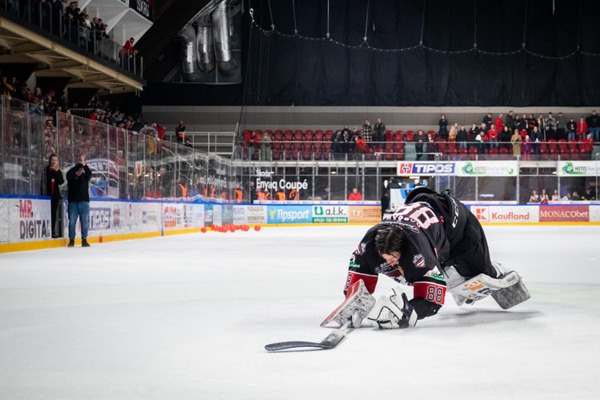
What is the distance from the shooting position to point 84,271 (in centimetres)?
1111

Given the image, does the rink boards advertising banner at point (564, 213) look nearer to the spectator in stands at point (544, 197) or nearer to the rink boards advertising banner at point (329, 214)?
the spectator in stands at point (544, 197)

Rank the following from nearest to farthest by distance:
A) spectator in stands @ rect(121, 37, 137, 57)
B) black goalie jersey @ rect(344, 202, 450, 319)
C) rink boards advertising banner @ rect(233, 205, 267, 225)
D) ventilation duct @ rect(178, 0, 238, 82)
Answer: black goalie jersey @ rect(344, 202, 450, 319), spectator in stands @ rect(121, 37, 137, 57), rink boards advertising banner @ rect(233, 205, 267, 225), ventilation duct @ rect(178, 0, 238, 82)

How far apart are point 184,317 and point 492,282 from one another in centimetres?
237

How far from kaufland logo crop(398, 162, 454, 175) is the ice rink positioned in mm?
24091

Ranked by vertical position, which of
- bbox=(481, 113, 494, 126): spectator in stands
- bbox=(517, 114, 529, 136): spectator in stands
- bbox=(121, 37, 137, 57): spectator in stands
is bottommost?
bbox=(517, 114, 529, 136): spectator in stands

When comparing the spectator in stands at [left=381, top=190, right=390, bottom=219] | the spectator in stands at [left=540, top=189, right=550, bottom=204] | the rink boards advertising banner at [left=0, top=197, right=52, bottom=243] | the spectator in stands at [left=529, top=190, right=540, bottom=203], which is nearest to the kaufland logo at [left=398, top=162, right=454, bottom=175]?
the spectator in stands at [left=381, top=190, right=390, bottom=219]

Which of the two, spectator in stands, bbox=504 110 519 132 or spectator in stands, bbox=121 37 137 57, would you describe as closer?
spectator in stands, bbox=121 37 137 57

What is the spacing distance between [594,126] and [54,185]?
93.2 feet

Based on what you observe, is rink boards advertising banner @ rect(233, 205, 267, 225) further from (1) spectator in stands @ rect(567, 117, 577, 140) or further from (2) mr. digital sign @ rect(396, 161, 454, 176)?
(1) spectator in stands @ rect(567, 117, 577, 140)

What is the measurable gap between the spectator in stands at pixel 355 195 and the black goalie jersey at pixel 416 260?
2866 cm

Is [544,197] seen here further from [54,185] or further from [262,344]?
[262,344]

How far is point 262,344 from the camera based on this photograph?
16.8ft

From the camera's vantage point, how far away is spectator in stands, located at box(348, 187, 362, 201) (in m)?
34.5

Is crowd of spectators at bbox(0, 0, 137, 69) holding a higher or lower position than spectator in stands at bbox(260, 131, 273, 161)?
higher
